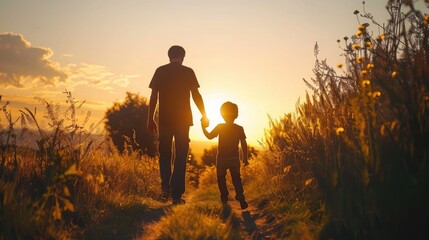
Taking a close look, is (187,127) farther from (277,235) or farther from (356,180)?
(356,180)

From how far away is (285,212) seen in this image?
215 inches

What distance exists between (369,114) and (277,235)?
1.68m

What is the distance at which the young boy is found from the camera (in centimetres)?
706

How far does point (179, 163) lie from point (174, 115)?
31.8 inches

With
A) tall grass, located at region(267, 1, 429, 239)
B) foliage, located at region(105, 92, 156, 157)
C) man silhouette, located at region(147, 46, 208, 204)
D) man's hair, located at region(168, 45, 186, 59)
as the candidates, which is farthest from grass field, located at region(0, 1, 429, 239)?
foliage, located at region(105, 92, 156, 157)

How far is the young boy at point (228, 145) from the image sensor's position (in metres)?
7.06

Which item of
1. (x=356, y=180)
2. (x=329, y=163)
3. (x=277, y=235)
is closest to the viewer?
(x=356, y=180)

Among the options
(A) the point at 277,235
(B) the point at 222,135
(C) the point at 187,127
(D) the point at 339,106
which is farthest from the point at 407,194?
(C) the point at 187,127

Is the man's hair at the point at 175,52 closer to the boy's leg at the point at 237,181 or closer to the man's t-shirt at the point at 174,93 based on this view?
the man's t-shirt at the point at 174,93

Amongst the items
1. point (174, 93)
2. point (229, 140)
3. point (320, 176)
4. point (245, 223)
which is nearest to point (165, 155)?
point (174, 93)

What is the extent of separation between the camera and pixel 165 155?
7.49 meters

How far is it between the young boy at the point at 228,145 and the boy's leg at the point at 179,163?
42cm

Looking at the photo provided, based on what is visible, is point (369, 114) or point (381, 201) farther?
point (369, 114)

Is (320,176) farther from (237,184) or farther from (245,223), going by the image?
(237,184)
